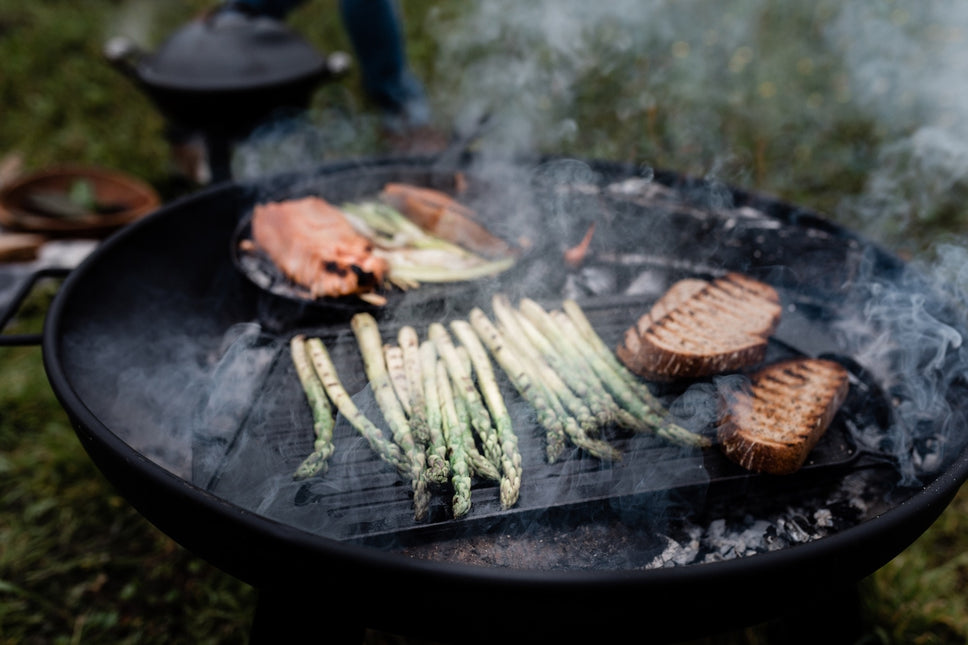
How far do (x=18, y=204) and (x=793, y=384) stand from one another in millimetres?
5635

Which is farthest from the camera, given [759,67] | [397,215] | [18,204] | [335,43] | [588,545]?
[335,43]

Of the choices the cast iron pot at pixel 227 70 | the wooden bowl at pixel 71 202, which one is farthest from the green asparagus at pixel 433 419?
the wooden bowl at pixel 71 202

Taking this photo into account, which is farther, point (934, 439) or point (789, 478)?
point (934, 439)

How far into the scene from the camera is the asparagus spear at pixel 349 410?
1974 millimetres

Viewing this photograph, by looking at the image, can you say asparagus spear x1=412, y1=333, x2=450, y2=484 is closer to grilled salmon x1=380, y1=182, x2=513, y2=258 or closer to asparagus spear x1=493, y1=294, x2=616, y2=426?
asparagus spear x1=493, y1=294, x2=616, y2=426

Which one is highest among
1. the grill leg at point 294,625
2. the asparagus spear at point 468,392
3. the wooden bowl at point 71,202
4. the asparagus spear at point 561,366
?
the asparagus spear at point 561,366

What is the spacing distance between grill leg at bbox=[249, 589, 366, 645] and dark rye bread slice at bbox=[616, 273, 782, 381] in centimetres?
129

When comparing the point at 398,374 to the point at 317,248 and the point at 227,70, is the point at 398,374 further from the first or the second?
the point at 227,70

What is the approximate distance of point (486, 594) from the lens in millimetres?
1429

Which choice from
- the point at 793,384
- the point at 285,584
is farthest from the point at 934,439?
the point at 285,584

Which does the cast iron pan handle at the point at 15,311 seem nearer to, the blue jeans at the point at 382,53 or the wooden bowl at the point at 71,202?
the wooden bowl at the point at 71,202

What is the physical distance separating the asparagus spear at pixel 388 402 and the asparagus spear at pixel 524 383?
1.26ft

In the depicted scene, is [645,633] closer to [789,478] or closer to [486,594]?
[486,594]

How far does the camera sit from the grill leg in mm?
1928
